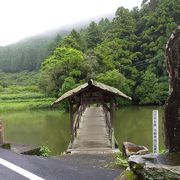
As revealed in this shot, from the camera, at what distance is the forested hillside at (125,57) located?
40.0 meters

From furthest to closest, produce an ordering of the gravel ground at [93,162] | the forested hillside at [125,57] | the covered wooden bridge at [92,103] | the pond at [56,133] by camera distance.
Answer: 1. the forested hillside at [125,57]
2. the pond at [56,133]
3. the covered wooden bridge at [92,103]
4. the gravel ground at [93,162]

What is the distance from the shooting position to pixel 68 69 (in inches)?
1566

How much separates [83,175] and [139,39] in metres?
46.7

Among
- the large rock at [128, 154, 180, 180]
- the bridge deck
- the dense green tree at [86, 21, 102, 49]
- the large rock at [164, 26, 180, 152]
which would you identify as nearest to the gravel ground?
the large rock at [128, 154, 180, 180]

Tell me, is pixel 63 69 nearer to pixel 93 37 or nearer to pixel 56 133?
pixel 56 133

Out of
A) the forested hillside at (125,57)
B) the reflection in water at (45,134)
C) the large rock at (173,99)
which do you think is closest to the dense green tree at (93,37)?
the forested hillside at (125,57)

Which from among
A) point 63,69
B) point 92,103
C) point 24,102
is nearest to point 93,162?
point 92,103

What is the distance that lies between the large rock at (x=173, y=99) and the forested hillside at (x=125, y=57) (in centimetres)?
3230

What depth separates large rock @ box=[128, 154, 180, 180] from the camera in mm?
4051

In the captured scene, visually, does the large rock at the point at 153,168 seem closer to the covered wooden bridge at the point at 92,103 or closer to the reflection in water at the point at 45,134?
the covered wooden bridge at the point at 92,103

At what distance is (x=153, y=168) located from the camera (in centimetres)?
417

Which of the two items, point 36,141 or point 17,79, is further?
point 17,79

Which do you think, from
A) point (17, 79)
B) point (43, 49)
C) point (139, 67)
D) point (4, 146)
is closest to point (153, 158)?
point (4, 146)

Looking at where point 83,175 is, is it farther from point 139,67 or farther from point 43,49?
point 43,49
